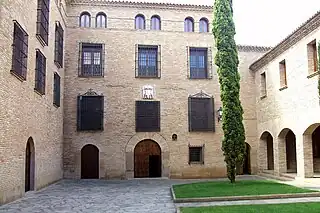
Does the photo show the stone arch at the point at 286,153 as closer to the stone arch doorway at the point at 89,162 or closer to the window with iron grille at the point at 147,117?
the window with iron grille at the point at 147,117

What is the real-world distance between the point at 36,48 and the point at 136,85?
281 inches

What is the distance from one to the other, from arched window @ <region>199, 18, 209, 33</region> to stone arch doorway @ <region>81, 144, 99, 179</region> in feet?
28.8

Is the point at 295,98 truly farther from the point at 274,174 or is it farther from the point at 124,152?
the point at 124,152

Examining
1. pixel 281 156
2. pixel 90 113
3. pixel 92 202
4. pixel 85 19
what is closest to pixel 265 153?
pixel 281 156

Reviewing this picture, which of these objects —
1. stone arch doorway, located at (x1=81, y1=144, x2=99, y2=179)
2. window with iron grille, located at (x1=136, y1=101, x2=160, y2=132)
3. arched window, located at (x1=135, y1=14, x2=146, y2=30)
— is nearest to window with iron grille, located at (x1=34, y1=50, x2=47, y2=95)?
stone arch doorway, located at (x1=81, y1=144, x2=99, y2=179)

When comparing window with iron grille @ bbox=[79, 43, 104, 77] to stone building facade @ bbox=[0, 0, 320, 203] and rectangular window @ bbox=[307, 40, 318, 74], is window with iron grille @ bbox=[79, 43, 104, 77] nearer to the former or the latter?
stone building facade @ bbox=[0, 0, 320, 203]

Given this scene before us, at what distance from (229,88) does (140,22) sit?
7.99 metres

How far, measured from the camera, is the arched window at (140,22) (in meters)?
19.9

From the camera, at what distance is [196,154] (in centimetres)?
1950

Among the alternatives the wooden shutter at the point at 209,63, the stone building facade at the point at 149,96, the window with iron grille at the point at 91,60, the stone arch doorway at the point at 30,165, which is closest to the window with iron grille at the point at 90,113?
the stone building facade at the point at 149,96

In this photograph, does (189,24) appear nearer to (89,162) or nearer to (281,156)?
(281,156)

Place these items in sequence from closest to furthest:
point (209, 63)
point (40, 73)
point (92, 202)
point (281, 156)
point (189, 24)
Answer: point (92, 202), point (40, 73), point (281, 156), point (209, 63), point (189, 24)

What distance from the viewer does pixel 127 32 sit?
64.0 ft

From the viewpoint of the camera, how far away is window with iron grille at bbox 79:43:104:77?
62.7ft
